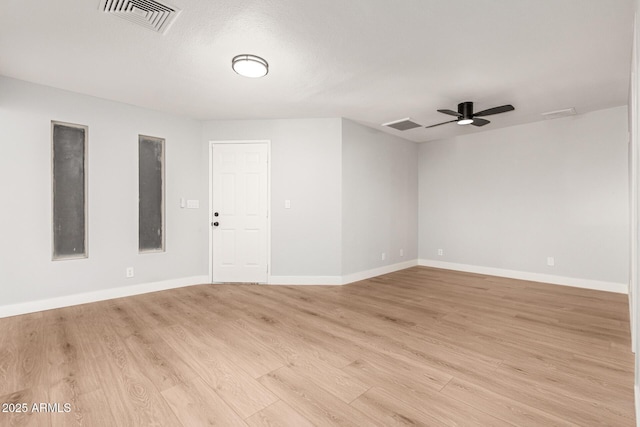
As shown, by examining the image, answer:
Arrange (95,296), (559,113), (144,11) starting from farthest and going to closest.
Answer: (559,113) → (95,296) → (144,11)

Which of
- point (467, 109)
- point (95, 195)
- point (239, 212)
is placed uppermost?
point (467, 109)

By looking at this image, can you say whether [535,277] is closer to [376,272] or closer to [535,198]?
[535,198]

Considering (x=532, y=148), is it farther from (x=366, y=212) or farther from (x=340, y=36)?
(x=340, y=36)

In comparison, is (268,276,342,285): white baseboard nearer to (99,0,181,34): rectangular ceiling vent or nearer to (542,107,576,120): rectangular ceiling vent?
(99,0,181,34): rectangular ceiling vent

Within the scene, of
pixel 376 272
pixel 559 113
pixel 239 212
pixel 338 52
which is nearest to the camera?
pixel 338 52

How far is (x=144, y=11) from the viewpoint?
219 centimetres

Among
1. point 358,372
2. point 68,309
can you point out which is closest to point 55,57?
point 68,309

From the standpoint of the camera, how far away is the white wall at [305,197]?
4730 millimetres

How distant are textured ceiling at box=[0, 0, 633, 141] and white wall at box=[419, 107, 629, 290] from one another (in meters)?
0.73

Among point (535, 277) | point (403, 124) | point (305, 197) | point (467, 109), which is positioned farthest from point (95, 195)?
Result: point (535, 277)

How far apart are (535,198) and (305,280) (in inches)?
166

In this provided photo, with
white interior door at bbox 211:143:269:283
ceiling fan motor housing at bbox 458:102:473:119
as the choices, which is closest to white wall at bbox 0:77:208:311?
white interior door at bbox 211:143:269:283

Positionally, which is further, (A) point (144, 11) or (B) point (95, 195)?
(B) point (95, 195)

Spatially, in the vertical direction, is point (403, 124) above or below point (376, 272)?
above
